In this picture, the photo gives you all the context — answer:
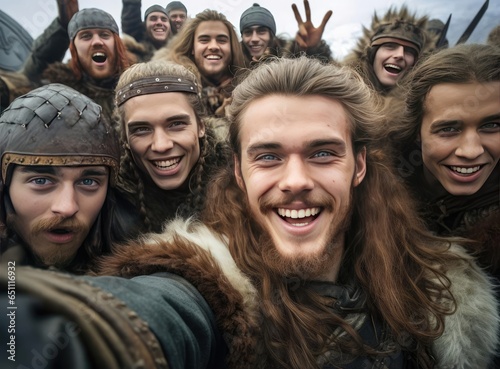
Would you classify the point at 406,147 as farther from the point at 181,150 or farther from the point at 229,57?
the point at 229,57

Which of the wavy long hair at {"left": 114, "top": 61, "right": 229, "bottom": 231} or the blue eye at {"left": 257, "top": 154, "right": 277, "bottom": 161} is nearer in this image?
the blue eye at {"left": 257, "top": 154, "right": 277, "bottom": 161}

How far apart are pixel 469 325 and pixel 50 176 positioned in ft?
7.27

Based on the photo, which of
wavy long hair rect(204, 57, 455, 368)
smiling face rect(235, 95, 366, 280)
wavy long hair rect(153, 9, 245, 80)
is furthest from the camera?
wavy long hair rect(153, 9, 245, 80)

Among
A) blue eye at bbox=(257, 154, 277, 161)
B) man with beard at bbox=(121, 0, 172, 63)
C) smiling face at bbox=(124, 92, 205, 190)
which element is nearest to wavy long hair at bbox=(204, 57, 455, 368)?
blue eye at bbox=(257, 154, 277, 161)

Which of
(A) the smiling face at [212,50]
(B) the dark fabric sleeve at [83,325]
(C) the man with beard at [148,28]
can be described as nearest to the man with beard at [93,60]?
(A) the smiling face at [212,50]

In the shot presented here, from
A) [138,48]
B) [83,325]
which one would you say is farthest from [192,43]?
[83,325]

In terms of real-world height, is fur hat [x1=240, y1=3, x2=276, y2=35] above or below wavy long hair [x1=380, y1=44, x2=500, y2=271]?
above

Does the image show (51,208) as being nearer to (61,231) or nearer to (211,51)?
(61,231)

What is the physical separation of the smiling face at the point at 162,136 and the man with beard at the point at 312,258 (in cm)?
53

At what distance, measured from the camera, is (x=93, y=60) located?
381 centimetres

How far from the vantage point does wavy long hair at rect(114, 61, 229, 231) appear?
2.77m

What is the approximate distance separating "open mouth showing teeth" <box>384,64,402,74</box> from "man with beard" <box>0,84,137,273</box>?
2.70 meters

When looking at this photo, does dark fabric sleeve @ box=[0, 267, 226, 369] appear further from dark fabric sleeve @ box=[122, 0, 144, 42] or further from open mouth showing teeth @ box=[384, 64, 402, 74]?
dark fabric sleeve @ box=[122, 0, 144, 42]

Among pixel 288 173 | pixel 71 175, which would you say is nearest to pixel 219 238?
pixel 288 173
